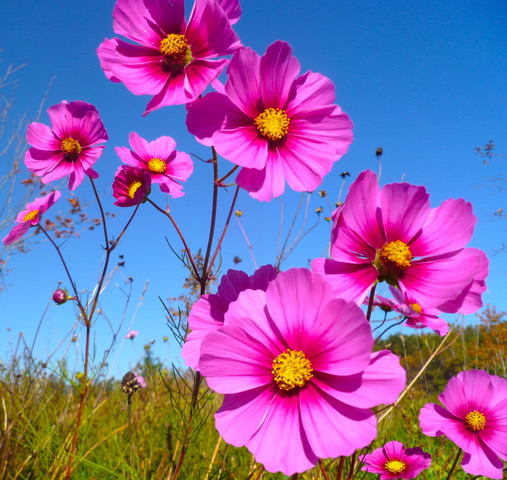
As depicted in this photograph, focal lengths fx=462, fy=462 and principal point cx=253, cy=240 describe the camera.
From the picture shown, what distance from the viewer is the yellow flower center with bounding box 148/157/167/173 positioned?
1274mm

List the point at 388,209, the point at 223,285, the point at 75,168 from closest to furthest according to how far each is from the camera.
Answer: the point at 388,209 < the point at 223,285 < the point at 75,168

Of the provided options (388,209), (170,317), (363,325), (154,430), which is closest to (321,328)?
(363,325)

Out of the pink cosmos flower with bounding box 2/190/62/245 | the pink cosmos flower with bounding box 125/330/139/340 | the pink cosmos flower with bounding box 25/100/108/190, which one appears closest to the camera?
the pink cosmos flower with bounding box 25/100/108/190

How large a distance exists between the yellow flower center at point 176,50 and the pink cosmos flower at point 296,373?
44cm

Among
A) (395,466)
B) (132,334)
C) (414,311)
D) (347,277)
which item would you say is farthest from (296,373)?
(132,334)

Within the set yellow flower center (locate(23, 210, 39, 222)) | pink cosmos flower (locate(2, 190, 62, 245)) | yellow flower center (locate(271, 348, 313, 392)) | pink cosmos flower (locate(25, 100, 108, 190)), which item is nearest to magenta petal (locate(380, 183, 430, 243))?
yellow flower center (locate(271, 348, 313, 392))

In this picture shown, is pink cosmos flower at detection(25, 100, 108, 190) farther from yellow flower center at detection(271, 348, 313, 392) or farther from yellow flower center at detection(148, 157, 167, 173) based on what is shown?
yellow flower center at detection(271, 348, 313, 392)

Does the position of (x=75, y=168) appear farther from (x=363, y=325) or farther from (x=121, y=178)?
(x=363, y=325)

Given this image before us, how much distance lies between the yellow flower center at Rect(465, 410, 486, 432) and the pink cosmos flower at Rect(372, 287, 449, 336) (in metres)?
0.43

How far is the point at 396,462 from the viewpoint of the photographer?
56.5 inches

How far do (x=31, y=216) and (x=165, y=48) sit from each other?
1.15 metres

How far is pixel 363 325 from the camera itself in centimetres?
56

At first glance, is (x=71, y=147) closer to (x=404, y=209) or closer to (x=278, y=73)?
(x=278, y=73)

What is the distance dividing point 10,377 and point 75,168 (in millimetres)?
2589
